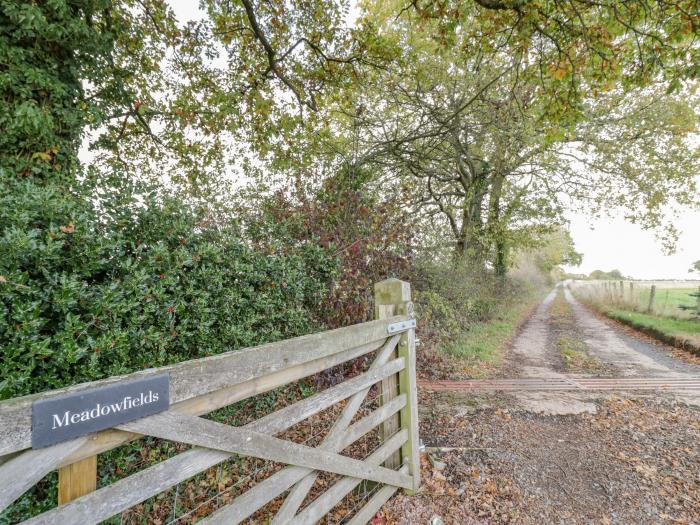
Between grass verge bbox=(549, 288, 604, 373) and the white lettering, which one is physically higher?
the white lettering

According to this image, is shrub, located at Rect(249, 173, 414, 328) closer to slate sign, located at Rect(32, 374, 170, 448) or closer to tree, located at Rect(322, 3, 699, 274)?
tree, located at Rect(322, 3, 699, 274)

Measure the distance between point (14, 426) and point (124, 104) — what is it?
5729 mm

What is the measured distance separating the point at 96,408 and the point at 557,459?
4.08 m

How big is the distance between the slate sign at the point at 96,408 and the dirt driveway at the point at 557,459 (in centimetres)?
234

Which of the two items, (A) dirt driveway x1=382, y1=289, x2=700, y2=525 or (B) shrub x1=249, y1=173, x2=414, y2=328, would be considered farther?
(B) shrub x1=249, y1=173, x2=414, y2=328

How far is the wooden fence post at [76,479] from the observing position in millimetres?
1100

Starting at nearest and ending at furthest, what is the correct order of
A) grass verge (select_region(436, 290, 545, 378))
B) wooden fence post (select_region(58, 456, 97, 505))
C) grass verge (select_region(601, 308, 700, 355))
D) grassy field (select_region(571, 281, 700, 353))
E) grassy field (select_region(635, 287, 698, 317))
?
wooden fence post (select_region(58, 456, 97, 505))
grass verge (select_region(436, 290, 545, 378))
grass verge (select_region(601, 308, 700, 355))
grassy field (select_region(571, 281, 700, 353))
grassy field (select_region(635, 287, 698, 317))

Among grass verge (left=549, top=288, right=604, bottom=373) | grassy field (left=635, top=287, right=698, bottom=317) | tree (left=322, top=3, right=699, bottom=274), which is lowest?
grass verge (left=549, top=288, right=604, bottom=373)

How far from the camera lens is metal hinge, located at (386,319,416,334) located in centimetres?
278

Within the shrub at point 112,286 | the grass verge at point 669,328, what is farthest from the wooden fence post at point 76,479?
the grass verge at point 669,328

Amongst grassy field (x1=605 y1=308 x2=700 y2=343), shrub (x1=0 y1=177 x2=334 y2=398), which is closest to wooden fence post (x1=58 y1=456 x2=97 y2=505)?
shrub (x1=0 y1=177 x2=334 y2=398)

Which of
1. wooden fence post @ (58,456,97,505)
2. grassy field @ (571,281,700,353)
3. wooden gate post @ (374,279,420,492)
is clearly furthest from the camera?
grassy field @ (571,281,700,353)

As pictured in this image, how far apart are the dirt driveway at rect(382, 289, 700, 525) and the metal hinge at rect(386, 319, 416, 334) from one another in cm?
146

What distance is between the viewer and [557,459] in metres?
3.45
